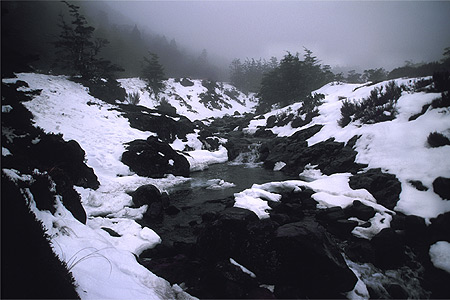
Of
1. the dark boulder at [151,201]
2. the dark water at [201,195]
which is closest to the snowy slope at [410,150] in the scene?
the dark water at [201,195]

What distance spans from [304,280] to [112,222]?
5.86 meters

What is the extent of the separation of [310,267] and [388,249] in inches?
108

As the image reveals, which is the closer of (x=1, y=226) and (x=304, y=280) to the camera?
(x=1, y=226)

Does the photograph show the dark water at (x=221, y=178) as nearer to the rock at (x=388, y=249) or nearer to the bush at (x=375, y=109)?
the rock at (x=388, y=249)

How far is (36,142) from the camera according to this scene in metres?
7.80

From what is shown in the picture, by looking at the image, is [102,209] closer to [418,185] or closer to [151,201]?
[151,201]

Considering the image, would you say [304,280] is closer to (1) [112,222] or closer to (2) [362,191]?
(2) [362,191]

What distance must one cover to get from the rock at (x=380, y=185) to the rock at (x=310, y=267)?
4024mm

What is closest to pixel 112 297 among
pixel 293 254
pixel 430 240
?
pixel 293 254

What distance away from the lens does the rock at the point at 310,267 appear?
4.14 metres

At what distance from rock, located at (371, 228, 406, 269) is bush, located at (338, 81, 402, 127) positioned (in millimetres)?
8916

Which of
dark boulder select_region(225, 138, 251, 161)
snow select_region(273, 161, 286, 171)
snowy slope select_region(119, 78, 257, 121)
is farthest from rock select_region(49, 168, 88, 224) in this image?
snowy slope select_region(119, 78, 257, 121)

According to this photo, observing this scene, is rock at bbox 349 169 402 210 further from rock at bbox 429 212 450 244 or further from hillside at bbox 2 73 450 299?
rock at bbox 429 212 450 244

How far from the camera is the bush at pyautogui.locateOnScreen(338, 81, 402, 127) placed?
12.1m
